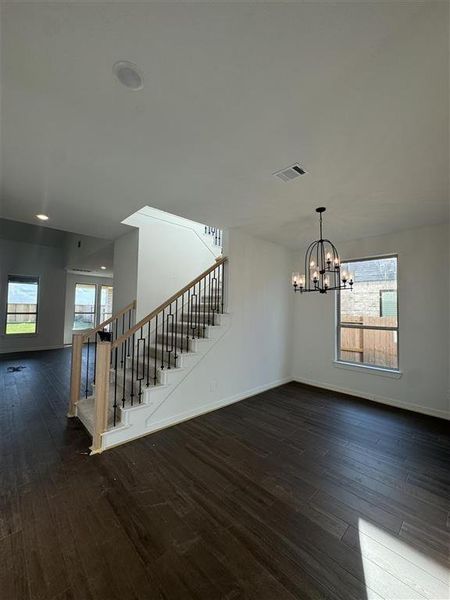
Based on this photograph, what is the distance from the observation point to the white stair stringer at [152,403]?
9.02ft

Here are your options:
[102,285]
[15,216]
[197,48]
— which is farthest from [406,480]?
[102,285]

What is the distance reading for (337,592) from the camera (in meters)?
1.31

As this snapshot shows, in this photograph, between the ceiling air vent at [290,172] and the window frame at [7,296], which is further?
the window frame at [7,296]

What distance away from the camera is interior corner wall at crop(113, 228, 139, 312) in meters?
4.30

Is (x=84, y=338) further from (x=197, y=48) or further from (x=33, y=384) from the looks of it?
(x=197, y=48)

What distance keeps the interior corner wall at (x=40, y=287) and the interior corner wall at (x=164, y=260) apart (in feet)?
18.3

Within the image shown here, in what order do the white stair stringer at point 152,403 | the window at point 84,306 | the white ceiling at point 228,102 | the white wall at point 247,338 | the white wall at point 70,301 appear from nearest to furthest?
the white ceiling at point 228,102, the white stair stringer at point 152,403, the white wall at point 247,338, the white wall at point 70,301, the window at point 84,306

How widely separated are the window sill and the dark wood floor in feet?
3.08

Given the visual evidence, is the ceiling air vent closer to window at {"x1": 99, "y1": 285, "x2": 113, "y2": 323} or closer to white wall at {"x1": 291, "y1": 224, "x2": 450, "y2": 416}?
white wall at {"x1": 291, "y1": 224, "x2": 450, "y2": 416}

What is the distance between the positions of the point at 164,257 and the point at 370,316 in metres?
4.13

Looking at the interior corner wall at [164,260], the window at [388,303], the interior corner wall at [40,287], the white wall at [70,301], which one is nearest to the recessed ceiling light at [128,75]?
the interior corner wall at [164,260]

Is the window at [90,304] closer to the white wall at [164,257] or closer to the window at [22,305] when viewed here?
the window at [22,305]

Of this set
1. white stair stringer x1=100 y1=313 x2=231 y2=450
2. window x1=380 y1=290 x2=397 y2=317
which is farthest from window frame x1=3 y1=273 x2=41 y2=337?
window x1=380 y1=290 x2=397 y2=317

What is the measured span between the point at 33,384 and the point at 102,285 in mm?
6330
